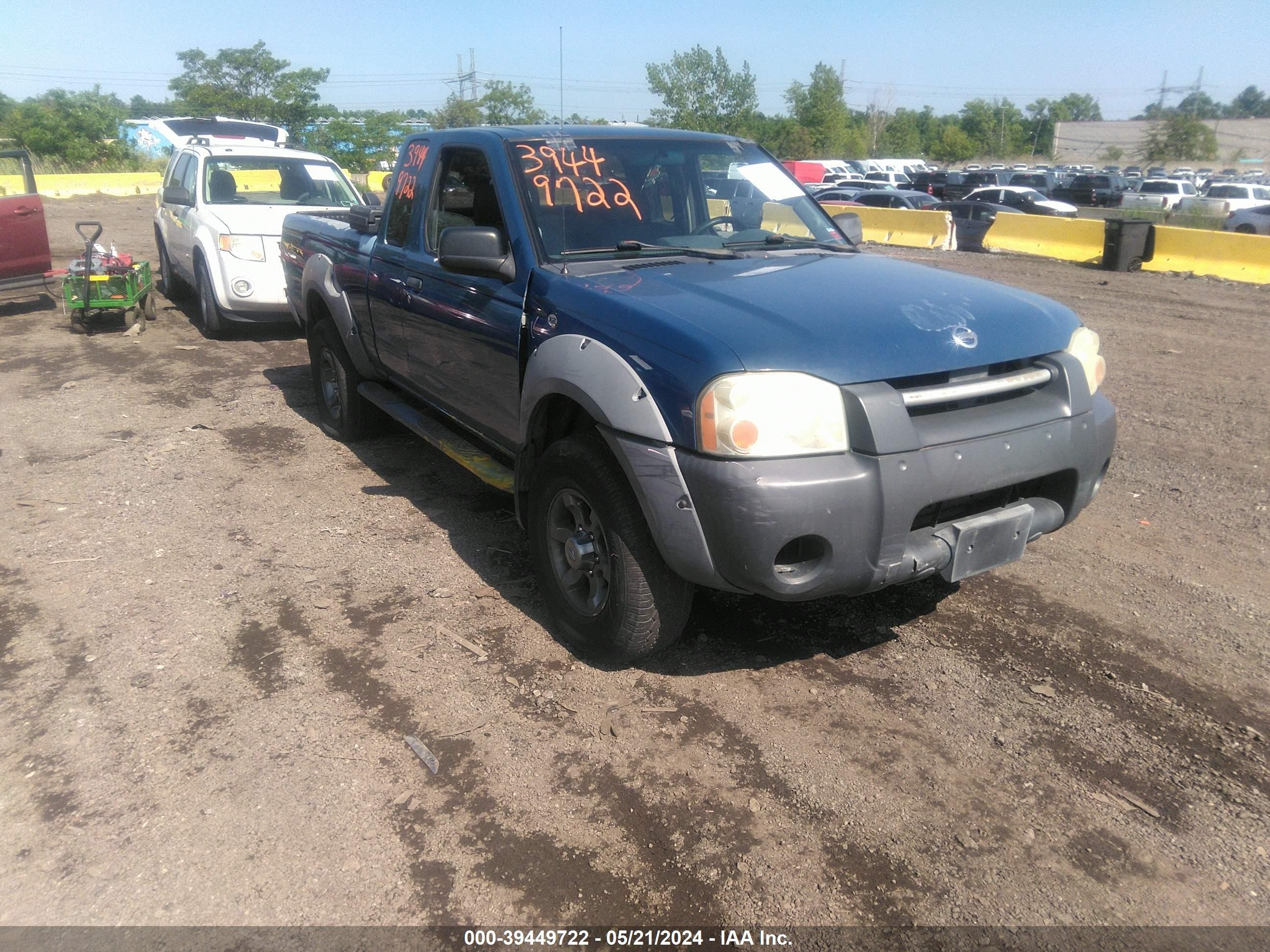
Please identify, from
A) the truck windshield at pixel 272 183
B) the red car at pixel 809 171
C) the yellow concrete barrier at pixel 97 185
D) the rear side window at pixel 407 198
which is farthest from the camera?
the red car at pixel 809 171

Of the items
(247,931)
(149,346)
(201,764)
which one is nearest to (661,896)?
(247,931)

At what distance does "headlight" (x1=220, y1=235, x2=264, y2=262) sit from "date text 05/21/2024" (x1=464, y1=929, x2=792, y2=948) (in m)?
8.19

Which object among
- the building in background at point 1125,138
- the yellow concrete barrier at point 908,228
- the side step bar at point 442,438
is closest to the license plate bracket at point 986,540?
the side step bar at point 442,438

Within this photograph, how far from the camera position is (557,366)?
3.49m

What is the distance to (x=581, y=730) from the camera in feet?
10.8

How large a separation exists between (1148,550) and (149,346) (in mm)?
9205

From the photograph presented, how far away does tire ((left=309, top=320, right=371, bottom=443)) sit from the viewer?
Answer: 613 centimetres

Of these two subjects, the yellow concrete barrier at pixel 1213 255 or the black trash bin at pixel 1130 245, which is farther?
the black trash bin at pixel 1130 245

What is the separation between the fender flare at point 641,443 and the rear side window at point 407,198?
1.86 meters

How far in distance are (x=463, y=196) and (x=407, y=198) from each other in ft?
2.09

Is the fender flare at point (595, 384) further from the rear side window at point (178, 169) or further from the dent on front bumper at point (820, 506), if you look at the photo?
the rear side window at point (178, 169)

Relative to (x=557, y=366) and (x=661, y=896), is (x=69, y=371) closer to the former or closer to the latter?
(x=557, y=366)

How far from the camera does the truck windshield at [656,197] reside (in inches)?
158

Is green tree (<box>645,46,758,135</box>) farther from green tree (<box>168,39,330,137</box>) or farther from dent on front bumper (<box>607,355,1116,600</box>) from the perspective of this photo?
dent on front bumper (<box>607,355,1116,600</box>)
